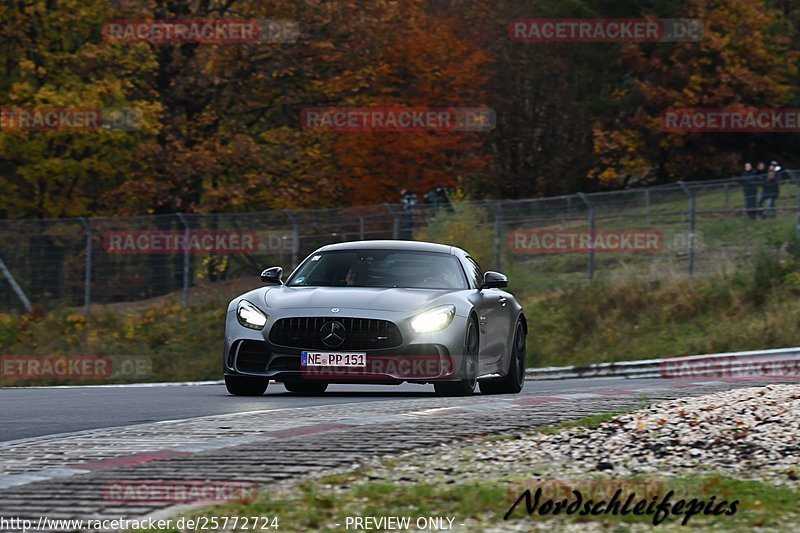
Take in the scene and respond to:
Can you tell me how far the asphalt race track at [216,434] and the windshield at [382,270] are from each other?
1119 mm

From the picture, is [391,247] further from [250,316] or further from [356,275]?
[250,316]

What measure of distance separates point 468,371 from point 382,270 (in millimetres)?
1529

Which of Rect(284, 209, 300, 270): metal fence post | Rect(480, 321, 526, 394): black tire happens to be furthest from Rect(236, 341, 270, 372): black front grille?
Rect(284, 209, 300, 270): metal fence post

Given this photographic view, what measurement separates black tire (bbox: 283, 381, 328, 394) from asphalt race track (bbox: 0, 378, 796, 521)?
2.63ft

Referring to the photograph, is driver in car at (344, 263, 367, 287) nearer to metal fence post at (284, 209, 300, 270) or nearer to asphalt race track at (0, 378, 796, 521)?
asphalt race track at (0, 378, 796, 521)

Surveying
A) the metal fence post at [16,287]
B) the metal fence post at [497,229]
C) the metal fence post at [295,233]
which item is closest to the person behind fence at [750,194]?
the metal fence post at [497,229]

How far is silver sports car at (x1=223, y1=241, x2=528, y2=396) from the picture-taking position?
14.6m

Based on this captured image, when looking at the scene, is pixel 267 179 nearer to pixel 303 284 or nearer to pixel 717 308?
pixel 717 308

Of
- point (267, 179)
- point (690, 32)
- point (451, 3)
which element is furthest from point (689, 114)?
point (267, 179)

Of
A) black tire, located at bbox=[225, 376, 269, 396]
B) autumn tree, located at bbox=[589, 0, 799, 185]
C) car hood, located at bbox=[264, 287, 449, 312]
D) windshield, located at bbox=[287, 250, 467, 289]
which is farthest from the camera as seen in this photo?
autumn tree, located at bbox=[589, 0, 799, 185]

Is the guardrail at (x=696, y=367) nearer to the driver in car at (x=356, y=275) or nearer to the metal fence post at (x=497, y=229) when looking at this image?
the metal fence post at (x=497, y=229)

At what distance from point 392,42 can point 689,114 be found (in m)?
13.2

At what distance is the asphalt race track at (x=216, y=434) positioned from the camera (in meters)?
8.16

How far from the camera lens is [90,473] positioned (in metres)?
8.55
